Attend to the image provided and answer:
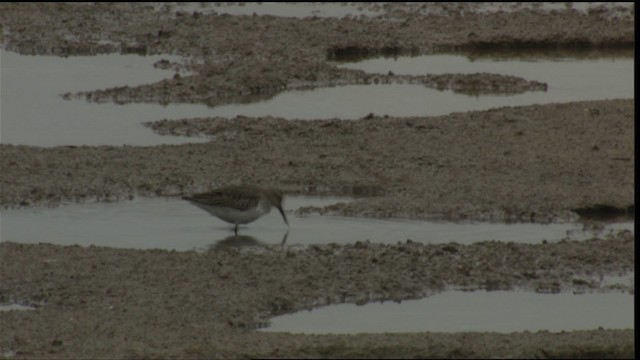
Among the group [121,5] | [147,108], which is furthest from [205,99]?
[121,5]

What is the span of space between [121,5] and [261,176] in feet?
45.2

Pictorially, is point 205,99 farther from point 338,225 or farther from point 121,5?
point 121,5

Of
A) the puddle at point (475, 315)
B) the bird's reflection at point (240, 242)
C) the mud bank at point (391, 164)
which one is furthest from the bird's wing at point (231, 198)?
the puddle at point (475, 315)

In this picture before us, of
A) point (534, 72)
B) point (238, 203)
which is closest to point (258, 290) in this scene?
point (238, 203)

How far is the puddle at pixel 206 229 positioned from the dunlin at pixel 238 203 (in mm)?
181

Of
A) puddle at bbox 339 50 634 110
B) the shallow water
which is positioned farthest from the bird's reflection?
puddle at bbox 339 50 634 110

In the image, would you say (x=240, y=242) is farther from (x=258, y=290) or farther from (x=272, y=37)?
(x=272, y=37)

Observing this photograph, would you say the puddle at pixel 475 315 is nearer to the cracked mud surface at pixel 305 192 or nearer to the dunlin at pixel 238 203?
the cracked mud surface at pixel 305 192

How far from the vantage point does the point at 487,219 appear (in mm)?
13641

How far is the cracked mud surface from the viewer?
989cm

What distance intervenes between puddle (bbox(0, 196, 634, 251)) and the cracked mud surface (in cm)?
34

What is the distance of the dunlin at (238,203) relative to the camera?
13141 millimetres

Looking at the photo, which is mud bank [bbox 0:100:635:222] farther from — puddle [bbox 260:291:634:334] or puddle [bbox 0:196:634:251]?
puddle [bbox 260:291:634:334]

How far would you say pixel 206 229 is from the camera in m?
13.5
